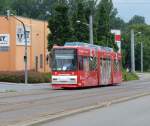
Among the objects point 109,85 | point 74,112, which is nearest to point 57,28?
point 109,85

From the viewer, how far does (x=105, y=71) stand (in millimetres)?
52062

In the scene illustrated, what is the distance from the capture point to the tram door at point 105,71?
51.1m

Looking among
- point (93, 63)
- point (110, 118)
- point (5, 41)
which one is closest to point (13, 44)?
point (5, 41)

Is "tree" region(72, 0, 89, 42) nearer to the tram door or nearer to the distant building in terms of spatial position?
the distant building

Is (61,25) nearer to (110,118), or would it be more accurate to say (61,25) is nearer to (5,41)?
(5,41)

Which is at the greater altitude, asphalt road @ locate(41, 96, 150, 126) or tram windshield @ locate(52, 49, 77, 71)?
tram windshield @ locate(52, 49, 77, 71)

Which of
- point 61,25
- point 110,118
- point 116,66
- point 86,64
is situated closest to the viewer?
point 110,118

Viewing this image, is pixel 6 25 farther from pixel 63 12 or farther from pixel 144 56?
pixel 144 56

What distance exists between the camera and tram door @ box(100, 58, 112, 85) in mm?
51125

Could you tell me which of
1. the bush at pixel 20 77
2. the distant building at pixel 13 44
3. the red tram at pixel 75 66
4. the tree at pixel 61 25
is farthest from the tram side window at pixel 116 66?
the distant building at pixel 13 44

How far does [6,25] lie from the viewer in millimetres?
80938

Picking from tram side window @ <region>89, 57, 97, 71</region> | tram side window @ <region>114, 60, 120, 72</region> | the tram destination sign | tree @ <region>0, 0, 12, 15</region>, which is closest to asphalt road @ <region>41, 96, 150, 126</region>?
tram side window @ <region>89, 57, 97, 71</region>

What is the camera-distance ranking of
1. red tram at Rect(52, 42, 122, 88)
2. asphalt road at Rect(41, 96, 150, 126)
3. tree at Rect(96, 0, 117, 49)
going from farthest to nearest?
tree at Rect(96, 0, 117, 49)
red tram at Rect(52, 42, 122, 88)
asphalt road at Rect(41, 96, 150, 126)

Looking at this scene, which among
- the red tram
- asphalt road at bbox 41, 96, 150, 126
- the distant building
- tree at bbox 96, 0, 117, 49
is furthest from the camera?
tree at bbox 96, 0, 117, 49
